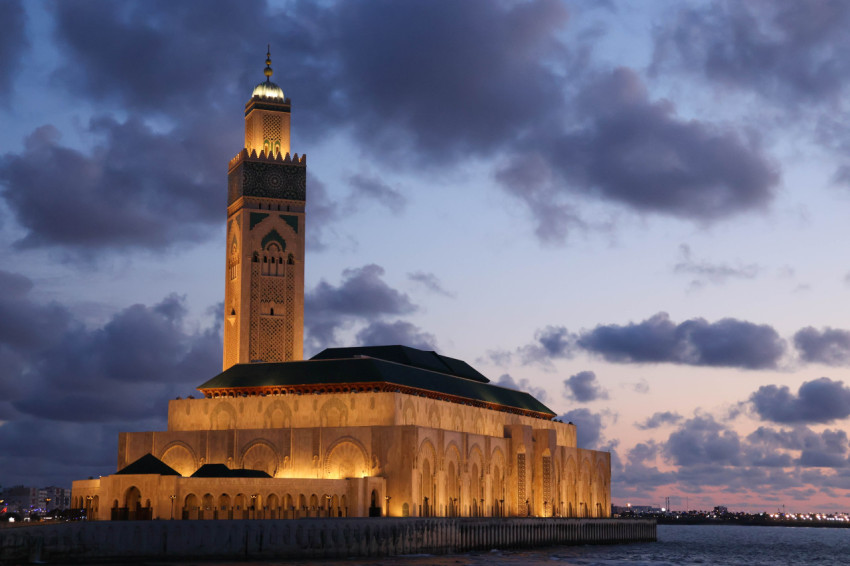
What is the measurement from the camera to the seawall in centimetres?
6356

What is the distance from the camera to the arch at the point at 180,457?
89.8 m

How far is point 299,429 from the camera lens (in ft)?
283

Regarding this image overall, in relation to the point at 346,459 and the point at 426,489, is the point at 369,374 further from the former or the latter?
the point at 426,489

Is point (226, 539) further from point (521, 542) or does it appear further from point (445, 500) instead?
point (521, 542)

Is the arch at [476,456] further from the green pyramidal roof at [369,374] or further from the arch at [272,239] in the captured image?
the arch at [272,239]

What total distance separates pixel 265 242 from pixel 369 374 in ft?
68.1

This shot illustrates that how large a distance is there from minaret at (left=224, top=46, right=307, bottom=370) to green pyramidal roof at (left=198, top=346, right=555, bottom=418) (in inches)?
198

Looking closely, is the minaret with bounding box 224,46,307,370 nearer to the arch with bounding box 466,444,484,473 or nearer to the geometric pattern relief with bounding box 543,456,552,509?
the arch with bounding box 466,444,484,473

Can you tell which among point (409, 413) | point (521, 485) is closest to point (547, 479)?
point (521, 485)

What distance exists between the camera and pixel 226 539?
68.1 metres

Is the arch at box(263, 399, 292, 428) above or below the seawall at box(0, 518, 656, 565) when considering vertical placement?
above

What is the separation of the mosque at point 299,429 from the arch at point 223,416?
5.2 inches

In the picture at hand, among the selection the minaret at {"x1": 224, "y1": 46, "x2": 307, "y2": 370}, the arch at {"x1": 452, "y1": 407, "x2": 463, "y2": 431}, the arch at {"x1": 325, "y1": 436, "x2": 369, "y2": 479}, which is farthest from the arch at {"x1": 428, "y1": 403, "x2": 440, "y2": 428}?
the minaret at {"x1": 224, "y1": 46, "x2": 307, "y2": 370}

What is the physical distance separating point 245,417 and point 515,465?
23.8m
